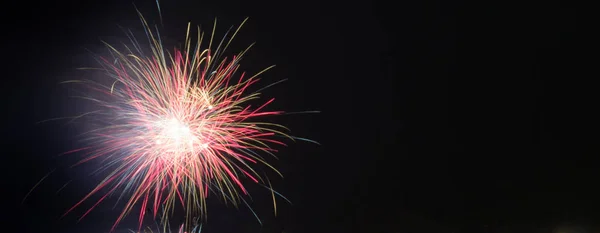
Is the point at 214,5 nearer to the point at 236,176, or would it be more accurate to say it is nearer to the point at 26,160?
the point at 236,176

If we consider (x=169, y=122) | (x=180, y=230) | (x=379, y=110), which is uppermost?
A: (x=169, y=122)

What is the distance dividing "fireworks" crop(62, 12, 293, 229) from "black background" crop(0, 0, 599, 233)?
0.47 feet

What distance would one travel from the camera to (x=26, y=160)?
300cm

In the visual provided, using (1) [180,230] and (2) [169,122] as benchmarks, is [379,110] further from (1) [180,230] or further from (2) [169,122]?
(1) [180,230]

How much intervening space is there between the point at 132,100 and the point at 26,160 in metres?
0.90

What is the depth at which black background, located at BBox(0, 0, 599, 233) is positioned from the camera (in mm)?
3004

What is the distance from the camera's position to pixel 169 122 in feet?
9.74

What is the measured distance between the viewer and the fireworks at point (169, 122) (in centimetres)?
299

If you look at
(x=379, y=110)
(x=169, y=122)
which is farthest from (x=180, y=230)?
(x=379, y=110)

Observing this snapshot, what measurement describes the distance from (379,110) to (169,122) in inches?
64.3

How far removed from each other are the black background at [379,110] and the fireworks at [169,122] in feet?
0.47

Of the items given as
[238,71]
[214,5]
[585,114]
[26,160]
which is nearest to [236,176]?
[238,71]

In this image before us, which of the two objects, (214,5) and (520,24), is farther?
(520,24)

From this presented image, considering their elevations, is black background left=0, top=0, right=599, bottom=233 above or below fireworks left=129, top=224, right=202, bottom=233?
above
